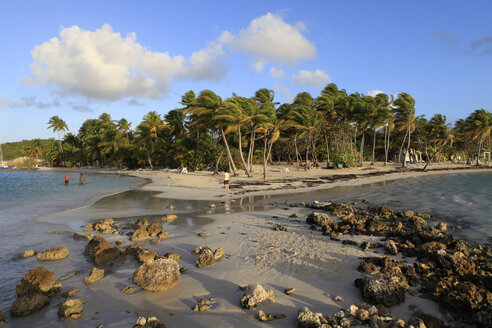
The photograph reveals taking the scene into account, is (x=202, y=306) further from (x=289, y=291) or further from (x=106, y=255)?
(x=106, y=255)

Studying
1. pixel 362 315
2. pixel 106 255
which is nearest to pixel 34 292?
pixel 106 255

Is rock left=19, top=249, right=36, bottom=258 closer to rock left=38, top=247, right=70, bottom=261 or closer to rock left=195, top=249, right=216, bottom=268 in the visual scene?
rock left=38, top=247, right=70, bottom=261

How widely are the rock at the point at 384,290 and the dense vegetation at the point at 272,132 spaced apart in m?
23.5

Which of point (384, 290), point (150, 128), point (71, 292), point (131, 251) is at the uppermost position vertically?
point (150, 128)

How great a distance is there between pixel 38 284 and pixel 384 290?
6789 mm

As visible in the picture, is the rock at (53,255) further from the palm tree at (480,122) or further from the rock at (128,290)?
the palm tree at (480,122)

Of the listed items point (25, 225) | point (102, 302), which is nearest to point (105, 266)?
point (102, 302)

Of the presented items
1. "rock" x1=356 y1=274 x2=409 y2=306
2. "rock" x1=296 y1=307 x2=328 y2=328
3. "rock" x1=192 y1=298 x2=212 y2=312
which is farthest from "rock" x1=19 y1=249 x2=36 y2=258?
"rock" x1=356 y1=274 x2=409 y2=306

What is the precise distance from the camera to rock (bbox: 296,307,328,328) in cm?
419

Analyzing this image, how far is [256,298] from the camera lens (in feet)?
16.3

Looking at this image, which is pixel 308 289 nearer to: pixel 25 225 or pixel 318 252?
pixel 318 252

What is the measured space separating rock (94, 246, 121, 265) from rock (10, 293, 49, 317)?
190 cm

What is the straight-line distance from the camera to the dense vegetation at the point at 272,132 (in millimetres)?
31095

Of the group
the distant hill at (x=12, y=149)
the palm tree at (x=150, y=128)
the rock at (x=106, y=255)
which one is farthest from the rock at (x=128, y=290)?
the distant hill at (x=12, y=149)
